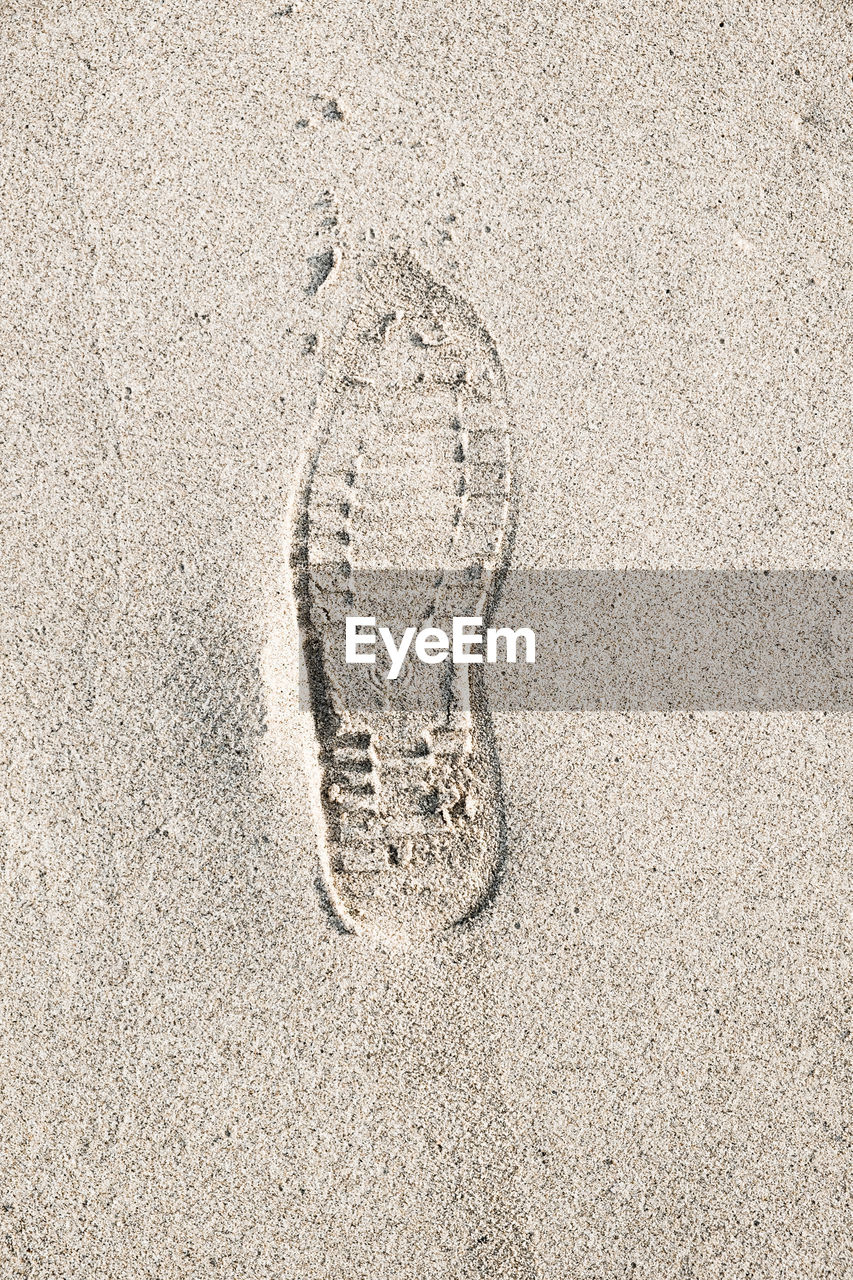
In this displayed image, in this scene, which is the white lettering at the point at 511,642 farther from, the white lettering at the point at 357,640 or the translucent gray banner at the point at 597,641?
the white lettering at the point at 357,640

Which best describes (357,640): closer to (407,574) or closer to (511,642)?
(407,574)

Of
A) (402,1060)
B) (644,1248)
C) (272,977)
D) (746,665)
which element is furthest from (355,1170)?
(746,665)

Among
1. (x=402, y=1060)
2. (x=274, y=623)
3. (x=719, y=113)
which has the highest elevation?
(x=719, y=113)

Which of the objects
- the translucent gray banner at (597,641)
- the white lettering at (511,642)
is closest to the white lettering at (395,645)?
the translucent gray banner at (597,641)

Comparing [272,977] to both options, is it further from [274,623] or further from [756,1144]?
[756,1144]

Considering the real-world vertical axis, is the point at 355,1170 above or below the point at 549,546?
below

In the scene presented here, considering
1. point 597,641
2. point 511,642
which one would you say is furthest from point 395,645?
point 597,641

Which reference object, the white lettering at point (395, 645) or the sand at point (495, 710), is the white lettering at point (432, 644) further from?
the sand at point (495, 710)
